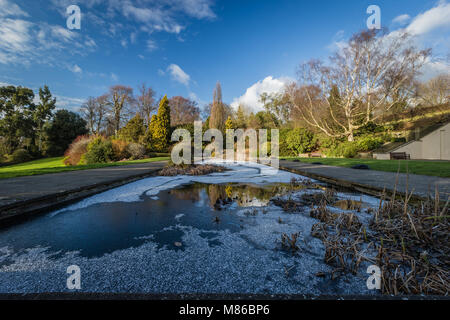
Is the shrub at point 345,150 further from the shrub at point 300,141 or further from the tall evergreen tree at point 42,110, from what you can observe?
the tall evergreen tree at point 42,110

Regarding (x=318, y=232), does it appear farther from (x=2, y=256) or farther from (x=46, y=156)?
(x=46, y=156)

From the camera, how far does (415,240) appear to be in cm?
162

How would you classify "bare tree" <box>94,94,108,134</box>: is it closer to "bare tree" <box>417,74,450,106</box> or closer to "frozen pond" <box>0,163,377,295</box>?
"frozen pond" <box>0,163,377,295</box>

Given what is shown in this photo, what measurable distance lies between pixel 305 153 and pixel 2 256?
18.0 m

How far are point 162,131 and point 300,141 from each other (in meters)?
15.6

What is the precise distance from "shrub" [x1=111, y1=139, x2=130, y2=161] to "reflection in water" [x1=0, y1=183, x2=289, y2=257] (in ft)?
41.6

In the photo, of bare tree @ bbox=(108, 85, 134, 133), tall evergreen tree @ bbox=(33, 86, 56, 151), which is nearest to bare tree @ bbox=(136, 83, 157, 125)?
bare tree @ bbox=(108, 85, 134, 133)

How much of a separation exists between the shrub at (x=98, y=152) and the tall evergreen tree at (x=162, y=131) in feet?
29.1

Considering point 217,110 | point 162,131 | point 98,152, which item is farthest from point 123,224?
point 162,131

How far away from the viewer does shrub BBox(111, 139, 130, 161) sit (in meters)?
14.0

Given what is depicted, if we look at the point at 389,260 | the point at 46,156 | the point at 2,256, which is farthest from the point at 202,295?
the point at 46,156

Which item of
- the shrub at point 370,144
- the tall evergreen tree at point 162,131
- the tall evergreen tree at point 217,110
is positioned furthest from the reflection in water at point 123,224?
the tall evergreen tree at point 162,131

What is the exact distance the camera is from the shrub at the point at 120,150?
13983 mm

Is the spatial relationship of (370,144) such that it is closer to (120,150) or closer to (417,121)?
(417,121)
